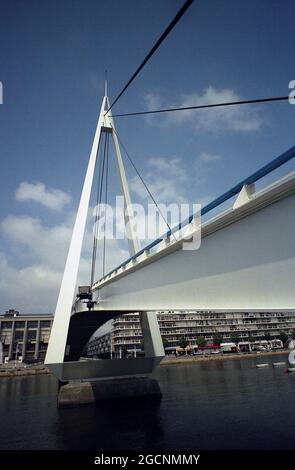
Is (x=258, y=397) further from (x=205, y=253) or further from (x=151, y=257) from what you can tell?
(x=205, y=253)

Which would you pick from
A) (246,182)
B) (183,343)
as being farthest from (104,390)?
(183,343)

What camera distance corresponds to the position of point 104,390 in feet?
103

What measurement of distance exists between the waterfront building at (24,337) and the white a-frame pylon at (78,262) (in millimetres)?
77751

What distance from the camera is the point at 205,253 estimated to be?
11.9m

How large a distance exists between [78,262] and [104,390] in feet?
47.9

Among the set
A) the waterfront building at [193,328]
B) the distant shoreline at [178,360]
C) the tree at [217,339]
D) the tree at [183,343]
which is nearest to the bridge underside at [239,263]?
the distant shoreline at [178,360]

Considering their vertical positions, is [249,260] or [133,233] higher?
[133,233]

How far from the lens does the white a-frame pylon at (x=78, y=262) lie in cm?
2431

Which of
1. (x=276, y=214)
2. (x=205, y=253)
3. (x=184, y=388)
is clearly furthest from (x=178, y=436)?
(x=184, y=388)

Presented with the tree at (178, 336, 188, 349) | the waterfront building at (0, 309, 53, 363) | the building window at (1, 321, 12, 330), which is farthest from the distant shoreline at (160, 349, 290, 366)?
the building window at (1, 321, 12, 330)

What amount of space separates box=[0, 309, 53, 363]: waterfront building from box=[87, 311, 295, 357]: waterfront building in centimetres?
2118

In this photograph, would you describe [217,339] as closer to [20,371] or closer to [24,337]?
[20,371]

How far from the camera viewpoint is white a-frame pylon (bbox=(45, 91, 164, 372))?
79.8 feet
